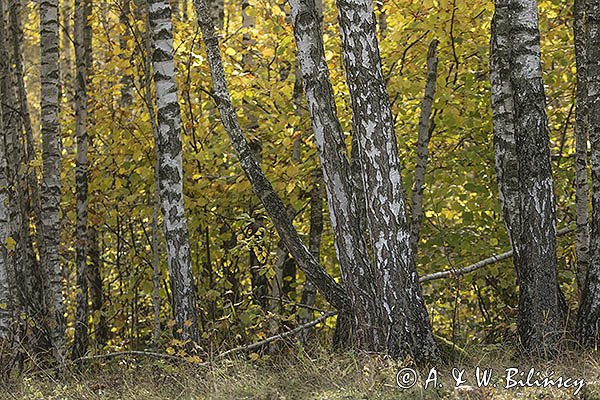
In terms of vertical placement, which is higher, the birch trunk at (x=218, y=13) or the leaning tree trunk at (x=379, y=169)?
the birch trunk at (x=218, y=13)

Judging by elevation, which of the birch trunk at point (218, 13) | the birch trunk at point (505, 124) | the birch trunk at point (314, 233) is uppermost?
the birch trunk at point (218, 13)

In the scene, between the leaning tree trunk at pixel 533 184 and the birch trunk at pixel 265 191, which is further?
the birch trunk at pixel 265 191

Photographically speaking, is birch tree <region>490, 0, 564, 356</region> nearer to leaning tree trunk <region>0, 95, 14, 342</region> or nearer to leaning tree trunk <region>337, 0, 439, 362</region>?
leaning tree trunk <region>337, 0, 439, 362</region>

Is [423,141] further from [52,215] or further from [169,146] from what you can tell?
[52,215]

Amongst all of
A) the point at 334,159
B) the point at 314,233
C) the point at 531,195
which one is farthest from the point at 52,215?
the point at 531,195

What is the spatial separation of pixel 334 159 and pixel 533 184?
1.33 meters

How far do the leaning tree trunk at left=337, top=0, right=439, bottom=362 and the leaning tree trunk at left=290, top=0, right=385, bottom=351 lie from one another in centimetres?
29

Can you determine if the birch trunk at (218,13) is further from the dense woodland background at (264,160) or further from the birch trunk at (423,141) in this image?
the birch trunk at (423,141)

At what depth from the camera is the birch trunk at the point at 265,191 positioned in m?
6.09

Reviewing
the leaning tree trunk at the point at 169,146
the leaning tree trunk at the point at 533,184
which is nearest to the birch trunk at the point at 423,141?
the leaning tree trunk at the point at 533,184

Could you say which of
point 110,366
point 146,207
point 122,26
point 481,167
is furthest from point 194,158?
point 481,167

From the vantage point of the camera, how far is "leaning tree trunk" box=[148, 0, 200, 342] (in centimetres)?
660

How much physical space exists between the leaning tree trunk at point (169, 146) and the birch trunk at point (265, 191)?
423 mm

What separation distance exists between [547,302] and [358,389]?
169 centimetres
